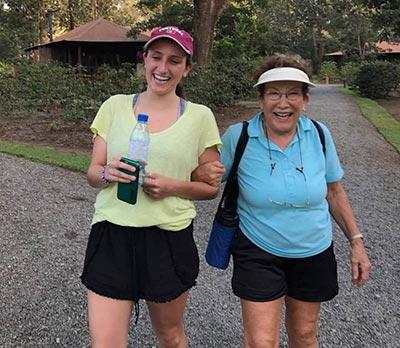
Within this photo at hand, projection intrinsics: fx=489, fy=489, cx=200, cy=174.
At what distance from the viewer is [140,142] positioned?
2.04 m

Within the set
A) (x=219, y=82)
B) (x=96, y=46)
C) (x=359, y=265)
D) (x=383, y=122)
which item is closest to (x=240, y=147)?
(x=359, y=265)

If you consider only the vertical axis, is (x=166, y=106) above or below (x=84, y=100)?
above

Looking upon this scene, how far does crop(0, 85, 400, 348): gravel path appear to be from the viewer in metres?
3.23

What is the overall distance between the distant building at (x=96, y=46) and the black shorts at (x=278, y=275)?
26434 mm


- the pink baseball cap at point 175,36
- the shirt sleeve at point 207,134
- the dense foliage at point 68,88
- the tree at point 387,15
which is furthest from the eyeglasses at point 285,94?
the tree at point 387,15

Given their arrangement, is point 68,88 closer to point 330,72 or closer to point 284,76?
point 284,76

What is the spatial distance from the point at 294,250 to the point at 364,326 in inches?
59.7

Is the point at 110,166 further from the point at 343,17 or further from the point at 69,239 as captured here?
the point at 343,17

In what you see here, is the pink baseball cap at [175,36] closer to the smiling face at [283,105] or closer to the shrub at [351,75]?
the smiling face at [283,105]

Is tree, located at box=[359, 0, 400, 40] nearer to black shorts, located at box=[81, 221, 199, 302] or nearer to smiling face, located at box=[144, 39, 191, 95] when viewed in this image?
smiling face, located at box=[144, 39, 191, 95]

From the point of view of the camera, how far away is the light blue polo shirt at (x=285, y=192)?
2211 mm

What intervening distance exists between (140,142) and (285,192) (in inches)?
27.0

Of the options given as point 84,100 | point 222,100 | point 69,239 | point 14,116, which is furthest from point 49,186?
point 222,100

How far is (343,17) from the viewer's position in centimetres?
5391
